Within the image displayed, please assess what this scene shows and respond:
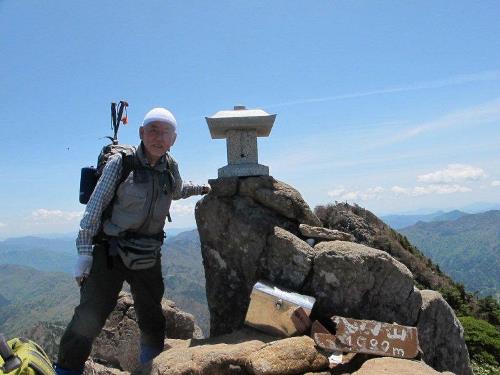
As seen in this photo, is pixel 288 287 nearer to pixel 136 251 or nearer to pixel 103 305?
pixel 136 251

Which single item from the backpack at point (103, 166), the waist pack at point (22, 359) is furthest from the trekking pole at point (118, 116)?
the waist pack at point (22, 359)

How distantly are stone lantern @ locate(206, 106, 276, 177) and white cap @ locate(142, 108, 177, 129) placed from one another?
288 cm

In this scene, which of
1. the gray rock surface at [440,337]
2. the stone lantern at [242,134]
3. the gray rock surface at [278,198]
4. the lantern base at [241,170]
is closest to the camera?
the gray rock surface at [440,337]

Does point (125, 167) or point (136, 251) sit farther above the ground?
point (125, 167)

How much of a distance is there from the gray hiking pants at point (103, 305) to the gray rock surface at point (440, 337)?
Result: 4913 millimetres

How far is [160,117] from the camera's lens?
612cm

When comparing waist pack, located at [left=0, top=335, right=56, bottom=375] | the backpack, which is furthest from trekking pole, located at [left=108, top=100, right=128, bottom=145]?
waist pack, located at [left=0, top=335, right=56, bottom=375]

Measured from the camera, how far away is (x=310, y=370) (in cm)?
593

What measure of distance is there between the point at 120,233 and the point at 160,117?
5.87 feet

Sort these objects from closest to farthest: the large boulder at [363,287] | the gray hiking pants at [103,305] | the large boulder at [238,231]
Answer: the gray hiking pants at [103,305], the large boulder at [363,287], the large boulder at [238,231]

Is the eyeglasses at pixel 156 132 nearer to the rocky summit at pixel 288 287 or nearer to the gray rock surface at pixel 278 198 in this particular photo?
the rocky summit at pixel 288 287

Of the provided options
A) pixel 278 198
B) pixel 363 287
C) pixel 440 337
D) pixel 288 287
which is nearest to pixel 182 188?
pixel 278 198

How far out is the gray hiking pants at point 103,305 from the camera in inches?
217

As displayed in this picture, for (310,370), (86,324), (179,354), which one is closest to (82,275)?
(86,324)
